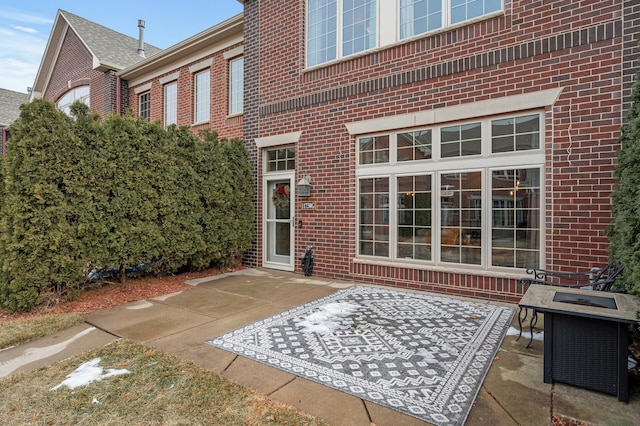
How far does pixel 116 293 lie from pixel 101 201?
154cm

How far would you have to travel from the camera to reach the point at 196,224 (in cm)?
654

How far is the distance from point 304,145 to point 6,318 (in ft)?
17.5

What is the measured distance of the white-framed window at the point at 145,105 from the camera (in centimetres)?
1173

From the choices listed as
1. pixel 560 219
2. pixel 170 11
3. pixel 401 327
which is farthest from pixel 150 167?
pixel 170 11

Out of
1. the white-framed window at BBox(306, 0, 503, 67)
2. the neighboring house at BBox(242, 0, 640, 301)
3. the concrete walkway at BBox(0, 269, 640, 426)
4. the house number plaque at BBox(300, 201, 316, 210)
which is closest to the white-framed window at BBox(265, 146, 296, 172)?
the neighboring house at BBox(242, 0, 640, 301)

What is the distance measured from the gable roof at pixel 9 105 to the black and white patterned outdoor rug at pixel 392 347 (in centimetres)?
2172

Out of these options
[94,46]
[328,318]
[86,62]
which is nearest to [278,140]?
[328,318]

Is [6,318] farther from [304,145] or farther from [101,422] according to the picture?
[304,145]

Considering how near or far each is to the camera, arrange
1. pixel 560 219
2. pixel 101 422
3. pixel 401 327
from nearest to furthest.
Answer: pixel 101 422
pixel 401 327
pixel 560 219

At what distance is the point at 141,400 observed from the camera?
2.39 m

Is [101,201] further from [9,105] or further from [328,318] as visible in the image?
[9,105]

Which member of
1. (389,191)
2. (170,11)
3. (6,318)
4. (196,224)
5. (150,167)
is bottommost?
(6,318)

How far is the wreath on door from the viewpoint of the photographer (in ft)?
24.3

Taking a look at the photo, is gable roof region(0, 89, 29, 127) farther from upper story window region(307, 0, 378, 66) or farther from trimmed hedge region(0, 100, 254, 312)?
upper story window region(307, 0, 378, 66)
